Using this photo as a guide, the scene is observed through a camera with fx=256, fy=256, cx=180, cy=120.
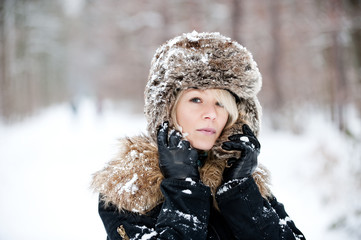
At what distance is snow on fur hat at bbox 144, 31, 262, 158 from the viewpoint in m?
1.82

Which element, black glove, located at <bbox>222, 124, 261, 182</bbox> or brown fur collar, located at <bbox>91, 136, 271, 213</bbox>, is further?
black glove, located at <bbox>222, 124, 261, 182</bbox>

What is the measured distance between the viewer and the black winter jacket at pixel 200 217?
4.70ft

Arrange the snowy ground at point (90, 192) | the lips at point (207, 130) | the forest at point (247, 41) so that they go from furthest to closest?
the forest at point (247, 41) < the snowy ground at point (90, 192) < the lips at point (207, 130)

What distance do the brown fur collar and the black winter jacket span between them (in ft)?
0.25

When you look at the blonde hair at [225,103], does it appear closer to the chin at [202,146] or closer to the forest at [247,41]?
the chin at [202,146]


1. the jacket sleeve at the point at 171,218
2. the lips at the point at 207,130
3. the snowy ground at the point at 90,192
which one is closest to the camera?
the jacket sleeve at the point at 171,218

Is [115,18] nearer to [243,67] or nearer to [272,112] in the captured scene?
[272,112]

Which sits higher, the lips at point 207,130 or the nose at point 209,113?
the nose at point 209,113

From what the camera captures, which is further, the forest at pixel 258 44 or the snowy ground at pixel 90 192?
the forest at pixel 258 44

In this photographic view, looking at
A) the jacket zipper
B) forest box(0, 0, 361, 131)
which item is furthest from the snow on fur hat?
forest box(0, 0, 361, 131)

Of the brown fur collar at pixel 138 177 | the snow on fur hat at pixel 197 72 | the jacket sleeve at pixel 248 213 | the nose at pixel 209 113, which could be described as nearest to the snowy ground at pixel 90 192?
the brown fur collar at pixel 138 177

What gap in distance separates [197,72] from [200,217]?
95cm

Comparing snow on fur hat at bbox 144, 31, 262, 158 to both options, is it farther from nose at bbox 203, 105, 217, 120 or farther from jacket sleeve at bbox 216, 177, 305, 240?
jacket sleeve at bbox 216, 177, 305, 240

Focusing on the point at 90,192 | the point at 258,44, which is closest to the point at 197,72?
the point at 90,192
